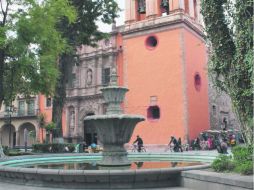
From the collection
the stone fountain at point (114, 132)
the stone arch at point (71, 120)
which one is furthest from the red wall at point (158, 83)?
the stone fountain at point (114, 132)

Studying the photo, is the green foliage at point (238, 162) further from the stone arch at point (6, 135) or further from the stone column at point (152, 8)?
the stone arch at point (6, 135)

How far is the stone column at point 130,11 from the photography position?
31.7 metres

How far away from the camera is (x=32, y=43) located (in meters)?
15.8

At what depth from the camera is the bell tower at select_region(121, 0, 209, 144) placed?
28469 mm

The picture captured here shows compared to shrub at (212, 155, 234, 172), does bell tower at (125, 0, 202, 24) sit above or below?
above

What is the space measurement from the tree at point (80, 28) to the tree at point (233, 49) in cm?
1572

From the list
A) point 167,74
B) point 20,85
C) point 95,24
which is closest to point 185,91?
point 167,74

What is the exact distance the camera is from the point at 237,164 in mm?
6664

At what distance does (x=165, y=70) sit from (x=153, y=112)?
3.66 meters

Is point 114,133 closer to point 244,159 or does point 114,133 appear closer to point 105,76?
point 244,159

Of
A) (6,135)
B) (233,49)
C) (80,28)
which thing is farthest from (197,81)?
(6,135)

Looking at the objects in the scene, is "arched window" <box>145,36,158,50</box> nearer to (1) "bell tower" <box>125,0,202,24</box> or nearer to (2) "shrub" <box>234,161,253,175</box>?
(1) "bell tower" <box>125,0,202,24</box>

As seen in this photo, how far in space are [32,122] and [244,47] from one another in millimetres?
36926

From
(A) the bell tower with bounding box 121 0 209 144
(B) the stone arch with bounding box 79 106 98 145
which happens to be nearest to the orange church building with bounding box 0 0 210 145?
(A) the bell tower with bounding box 121 0 209 144
